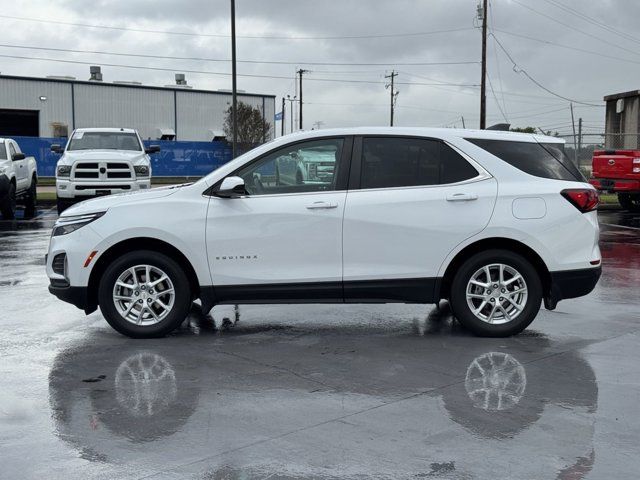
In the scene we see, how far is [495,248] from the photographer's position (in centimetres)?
697

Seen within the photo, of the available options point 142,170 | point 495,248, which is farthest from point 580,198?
point 142,170

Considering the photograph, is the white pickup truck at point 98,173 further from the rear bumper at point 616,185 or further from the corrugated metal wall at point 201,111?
the corrugated metal wall at point 201,111

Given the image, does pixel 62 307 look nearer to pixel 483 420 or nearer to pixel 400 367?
pixel 400 367

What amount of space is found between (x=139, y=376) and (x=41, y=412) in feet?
3.12

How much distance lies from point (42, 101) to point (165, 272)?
185 feet

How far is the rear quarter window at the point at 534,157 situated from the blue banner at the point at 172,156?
3768 cm

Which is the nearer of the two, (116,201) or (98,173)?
(116,201)

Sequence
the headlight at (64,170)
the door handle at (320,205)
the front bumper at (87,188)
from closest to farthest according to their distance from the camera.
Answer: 1. the door handle at (320,205)
2. the front bumper at (87,188)
3. the headlight at (64,170)

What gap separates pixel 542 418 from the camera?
4.83 metres

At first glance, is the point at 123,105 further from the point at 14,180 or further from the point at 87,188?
the point at 87,188

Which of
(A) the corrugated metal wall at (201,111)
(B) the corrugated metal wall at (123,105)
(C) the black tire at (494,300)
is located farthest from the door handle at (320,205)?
(A) the corrugated metal wall at (201,111)

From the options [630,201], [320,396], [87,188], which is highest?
[87,188]

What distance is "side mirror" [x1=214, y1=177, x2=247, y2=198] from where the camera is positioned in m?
6.71

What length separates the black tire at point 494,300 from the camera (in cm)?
691
